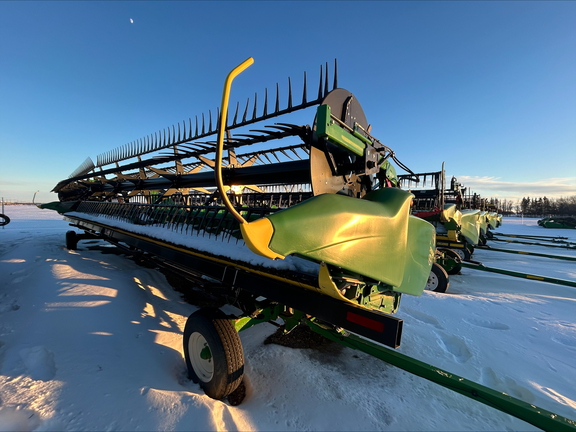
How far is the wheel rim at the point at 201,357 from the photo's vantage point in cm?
222

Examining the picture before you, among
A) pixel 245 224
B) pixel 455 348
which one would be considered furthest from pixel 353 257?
pixel 455 348

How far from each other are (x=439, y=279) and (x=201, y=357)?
5.18 metres

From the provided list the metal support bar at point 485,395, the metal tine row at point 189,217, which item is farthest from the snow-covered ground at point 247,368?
the metal tine row at point 189,217

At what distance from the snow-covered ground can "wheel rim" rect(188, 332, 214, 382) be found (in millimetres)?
128

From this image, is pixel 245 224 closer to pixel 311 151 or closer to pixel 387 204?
pixel 311 151

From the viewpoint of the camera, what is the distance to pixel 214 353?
2070mm

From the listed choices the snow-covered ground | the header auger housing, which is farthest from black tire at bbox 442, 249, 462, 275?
the header auger housing

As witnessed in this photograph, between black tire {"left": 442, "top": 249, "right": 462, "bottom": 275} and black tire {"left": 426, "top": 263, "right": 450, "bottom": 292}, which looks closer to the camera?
black tire {"left": 426, "top": 263, "right": 450, "bottom": 292}

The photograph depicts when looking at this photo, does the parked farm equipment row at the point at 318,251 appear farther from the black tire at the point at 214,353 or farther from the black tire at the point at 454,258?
the black tire at the point at 454,258

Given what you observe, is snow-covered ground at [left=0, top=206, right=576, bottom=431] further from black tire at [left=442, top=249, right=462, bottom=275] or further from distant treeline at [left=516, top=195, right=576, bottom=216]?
distant treeline at [left=516, top=195, right=576, bottom=216]

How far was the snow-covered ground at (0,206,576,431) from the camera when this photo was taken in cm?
174

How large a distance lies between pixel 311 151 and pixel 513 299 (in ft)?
17.5

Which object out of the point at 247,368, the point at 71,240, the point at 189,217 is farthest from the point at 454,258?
the point at 71,240

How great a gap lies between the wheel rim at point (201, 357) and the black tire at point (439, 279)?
16.1 feet
